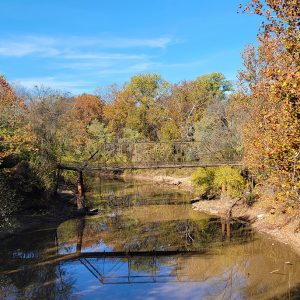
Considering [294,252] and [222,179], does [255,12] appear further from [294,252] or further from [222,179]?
[222,179]

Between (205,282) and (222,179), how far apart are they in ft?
52.9

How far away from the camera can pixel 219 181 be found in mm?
33344

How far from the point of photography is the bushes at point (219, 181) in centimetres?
3206

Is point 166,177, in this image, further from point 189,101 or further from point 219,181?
point 219,181

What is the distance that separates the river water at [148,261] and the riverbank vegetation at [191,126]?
2.84 meters

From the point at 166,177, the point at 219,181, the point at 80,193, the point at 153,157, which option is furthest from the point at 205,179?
the point at 166,177

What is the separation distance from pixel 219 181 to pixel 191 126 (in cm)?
2927

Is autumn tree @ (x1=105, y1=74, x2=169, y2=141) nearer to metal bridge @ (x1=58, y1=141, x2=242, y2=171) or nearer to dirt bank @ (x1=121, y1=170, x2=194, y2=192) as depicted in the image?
dirt bank @ (x1=121, y1=170, x2=194, y2=192)

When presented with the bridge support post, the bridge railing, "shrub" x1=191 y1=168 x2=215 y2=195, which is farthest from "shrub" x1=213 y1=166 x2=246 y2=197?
the bridge support post

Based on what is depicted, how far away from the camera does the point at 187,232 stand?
26062mm

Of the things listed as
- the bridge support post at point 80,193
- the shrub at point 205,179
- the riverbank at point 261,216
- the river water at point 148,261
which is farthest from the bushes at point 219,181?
the bridge support post at point 80,193

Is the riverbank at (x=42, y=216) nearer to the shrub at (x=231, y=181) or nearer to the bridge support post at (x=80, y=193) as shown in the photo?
the bridge support post at (x=80, y=193)

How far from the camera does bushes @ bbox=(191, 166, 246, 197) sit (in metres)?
32.1


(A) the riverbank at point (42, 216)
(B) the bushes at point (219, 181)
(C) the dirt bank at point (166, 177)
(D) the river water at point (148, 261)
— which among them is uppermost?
(B) the bushes at point (219, 181)
